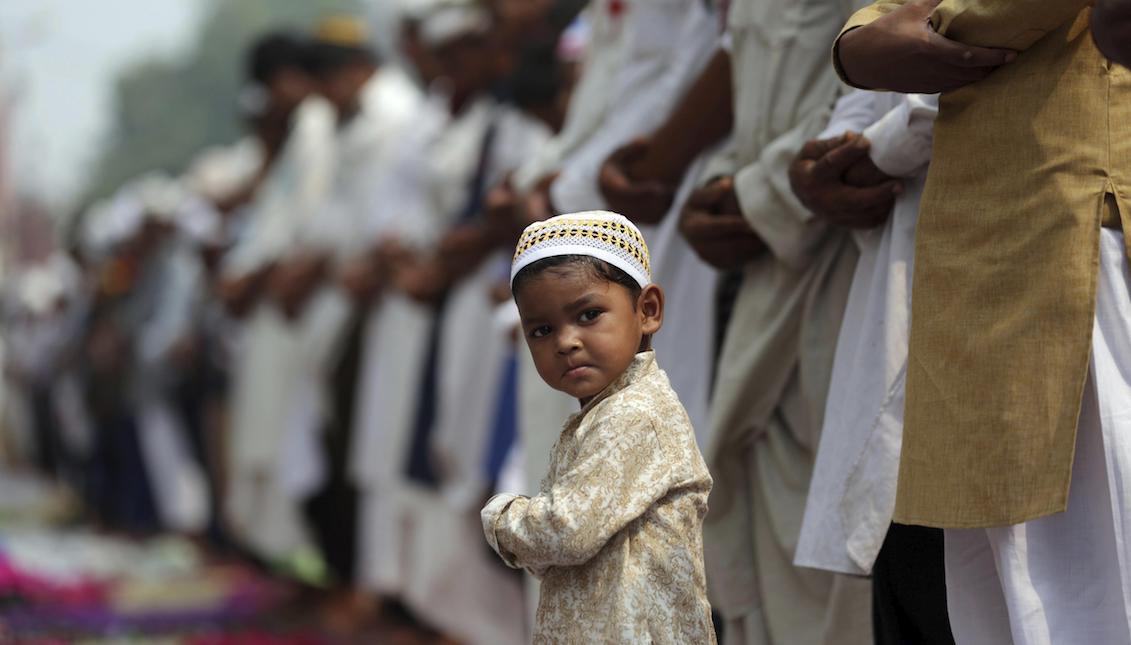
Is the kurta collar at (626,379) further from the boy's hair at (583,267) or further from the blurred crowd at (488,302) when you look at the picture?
the blurred crowd at (488,302)

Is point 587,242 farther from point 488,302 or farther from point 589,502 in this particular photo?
point 488,302

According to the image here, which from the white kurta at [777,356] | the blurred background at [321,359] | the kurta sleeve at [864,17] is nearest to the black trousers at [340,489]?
the blurred background at [321,359]

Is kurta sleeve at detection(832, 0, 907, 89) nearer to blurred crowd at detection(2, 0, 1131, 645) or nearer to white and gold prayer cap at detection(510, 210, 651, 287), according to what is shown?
blurred crowd at detection(2, 0, 1131, 645)

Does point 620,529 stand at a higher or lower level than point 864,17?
lower

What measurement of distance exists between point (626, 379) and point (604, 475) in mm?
189

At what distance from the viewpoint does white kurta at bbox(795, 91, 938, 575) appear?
266cm

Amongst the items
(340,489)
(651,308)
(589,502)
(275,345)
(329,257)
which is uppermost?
(329,257)

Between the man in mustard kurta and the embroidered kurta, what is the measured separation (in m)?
0.37

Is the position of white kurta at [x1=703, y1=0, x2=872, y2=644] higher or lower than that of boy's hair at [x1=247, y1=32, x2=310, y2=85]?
lower

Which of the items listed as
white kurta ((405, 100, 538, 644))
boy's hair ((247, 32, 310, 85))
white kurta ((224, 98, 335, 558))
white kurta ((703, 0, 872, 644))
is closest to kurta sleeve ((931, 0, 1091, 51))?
white kurta ((703, 0, 872, 644))

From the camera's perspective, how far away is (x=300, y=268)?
7387mm

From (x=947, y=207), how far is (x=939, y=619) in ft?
2.25

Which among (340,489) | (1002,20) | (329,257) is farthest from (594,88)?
(340,489)

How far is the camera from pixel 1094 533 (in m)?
2.29
